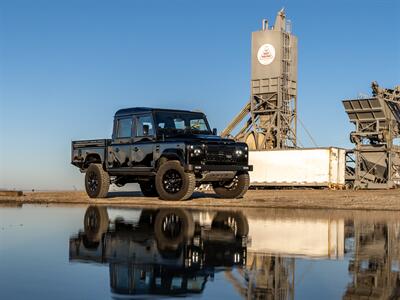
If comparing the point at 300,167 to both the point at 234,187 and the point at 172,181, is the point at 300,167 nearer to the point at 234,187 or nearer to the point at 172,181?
the point at 234,187

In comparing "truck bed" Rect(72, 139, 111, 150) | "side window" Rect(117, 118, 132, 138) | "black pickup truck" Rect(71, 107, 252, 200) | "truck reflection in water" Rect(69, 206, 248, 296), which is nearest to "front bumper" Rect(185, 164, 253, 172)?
"black pickup truck" Rect(71, 107, 252, 200)

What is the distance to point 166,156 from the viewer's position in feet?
57.2

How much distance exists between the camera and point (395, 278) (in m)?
5.45

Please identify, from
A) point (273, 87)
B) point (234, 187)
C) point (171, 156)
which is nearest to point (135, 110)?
point (171, 156)

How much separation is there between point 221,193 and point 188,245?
11728 mm

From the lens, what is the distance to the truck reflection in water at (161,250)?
17.1 feet

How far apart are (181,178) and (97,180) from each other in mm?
3751

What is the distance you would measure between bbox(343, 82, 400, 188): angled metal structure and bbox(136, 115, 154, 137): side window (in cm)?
3045

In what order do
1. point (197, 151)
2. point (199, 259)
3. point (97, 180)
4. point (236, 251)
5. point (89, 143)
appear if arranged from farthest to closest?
1. point (89, 143)
2. point (97, 180)
3. point (197, 151)
4. point (236, 251)
5. point (199, 259)

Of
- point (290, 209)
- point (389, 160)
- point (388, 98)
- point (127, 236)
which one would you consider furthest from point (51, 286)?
point (388, 98)

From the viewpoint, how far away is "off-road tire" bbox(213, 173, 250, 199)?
18516 millimetres

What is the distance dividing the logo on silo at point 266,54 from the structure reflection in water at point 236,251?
39701 millimetres

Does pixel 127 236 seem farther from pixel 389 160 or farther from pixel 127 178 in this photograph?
pixel 389 160

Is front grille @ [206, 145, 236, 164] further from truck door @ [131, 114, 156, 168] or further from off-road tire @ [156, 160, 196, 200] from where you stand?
truck door @ [131, 114, 156, 168]
